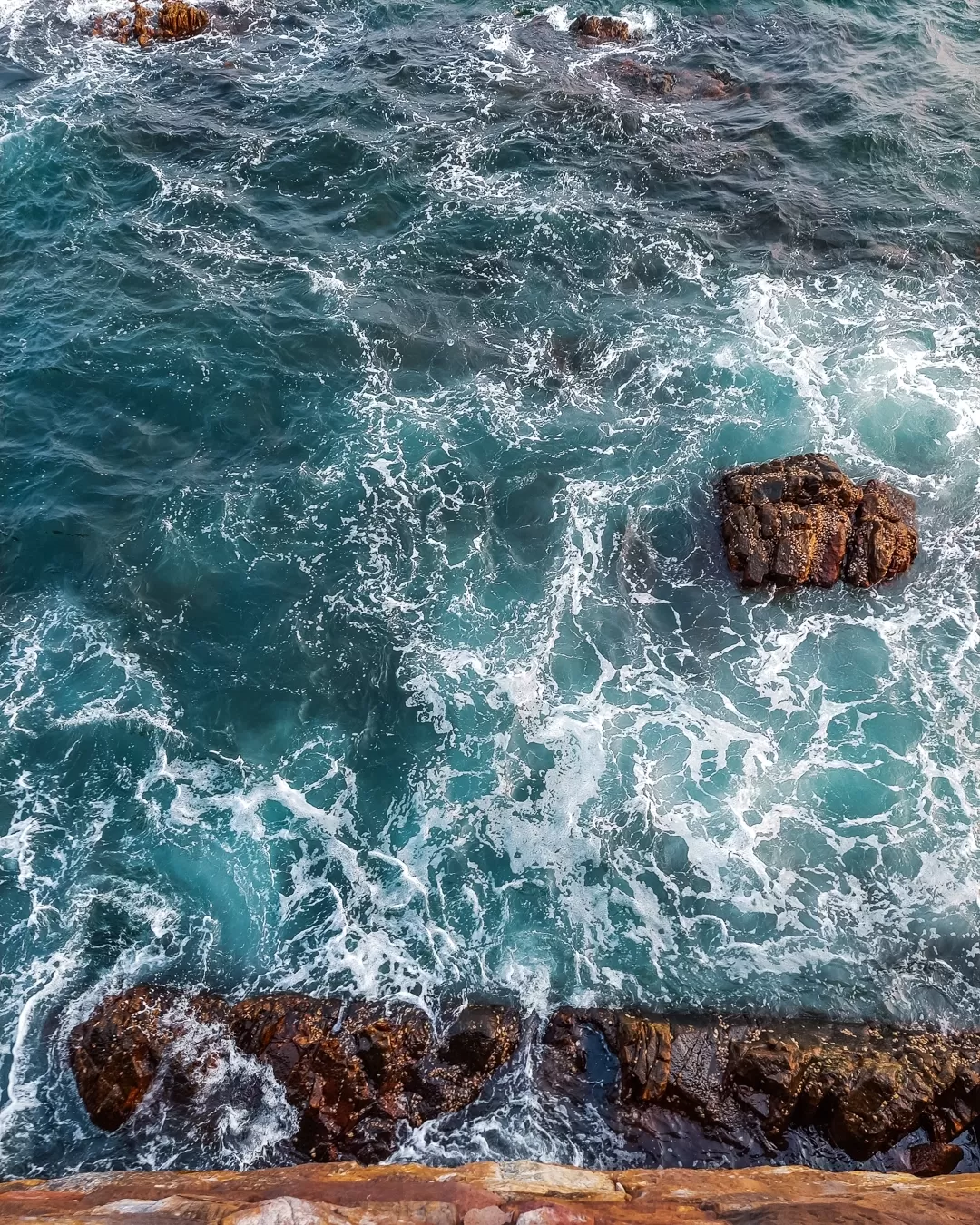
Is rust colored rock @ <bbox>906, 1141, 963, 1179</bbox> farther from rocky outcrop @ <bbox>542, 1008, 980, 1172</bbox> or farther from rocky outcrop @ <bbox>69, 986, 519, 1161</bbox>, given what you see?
rocky outcrop @ <bbox>69, 986, 519, 1161</bbox>

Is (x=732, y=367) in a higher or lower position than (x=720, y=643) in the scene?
higher

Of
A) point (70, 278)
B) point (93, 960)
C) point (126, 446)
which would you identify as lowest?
point (93, 960)

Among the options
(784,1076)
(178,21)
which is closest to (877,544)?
(784,1076)

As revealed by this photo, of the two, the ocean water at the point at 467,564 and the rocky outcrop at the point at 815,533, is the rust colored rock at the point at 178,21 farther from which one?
the rocky outcrop at the point at 815,533

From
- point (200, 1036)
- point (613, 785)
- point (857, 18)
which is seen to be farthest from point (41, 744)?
point (857, 18)

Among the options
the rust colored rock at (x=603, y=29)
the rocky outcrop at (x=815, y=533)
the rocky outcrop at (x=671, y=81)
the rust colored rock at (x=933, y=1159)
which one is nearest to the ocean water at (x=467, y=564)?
the rocky outcrop at (x=815, y=533)

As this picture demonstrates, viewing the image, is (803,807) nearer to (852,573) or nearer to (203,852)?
(852,573)
